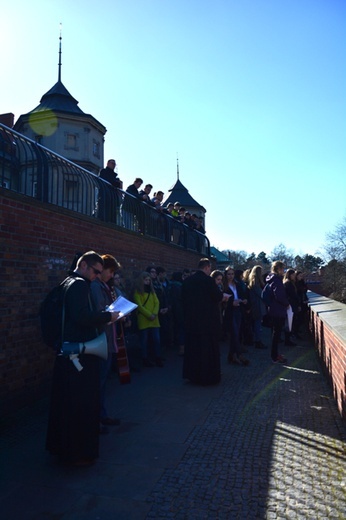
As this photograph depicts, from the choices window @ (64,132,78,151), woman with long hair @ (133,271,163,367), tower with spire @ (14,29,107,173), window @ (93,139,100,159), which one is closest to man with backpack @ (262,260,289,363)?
woman with long hair @ (133,271,163,367)

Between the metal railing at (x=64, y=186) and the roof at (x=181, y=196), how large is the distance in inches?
2024

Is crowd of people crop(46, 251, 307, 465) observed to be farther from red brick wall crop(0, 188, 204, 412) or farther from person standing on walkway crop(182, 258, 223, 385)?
red brick wall crop(0, 188, 204, 412)

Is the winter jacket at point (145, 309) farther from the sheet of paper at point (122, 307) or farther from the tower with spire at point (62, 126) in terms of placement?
the tower with spire at point (62, 126)

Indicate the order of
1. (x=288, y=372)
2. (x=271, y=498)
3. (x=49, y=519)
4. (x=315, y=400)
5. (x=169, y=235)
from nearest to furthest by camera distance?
1. (x=49, y=519)
2. (x=271, y=498)
3. (x=315, y=400)
4. (x=288, y=372)
5. (x=169, y=235)

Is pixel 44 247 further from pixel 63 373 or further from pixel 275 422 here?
pixel 275 422

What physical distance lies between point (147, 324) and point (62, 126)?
39.8m

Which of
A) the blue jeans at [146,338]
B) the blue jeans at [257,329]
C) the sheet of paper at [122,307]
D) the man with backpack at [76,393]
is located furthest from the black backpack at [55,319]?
the blue jeans at [257,329]

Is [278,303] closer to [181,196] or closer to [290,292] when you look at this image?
[290,292]

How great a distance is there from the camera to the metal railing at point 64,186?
5387 millimetres

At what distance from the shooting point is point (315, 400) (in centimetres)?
566

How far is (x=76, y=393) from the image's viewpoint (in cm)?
374

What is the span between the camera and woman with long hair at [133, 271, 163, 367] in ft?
24.8

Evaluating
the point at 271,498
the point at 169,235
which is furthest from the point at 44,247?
the point at 169,235

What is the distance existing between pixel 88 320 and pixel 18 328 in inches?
76.5
